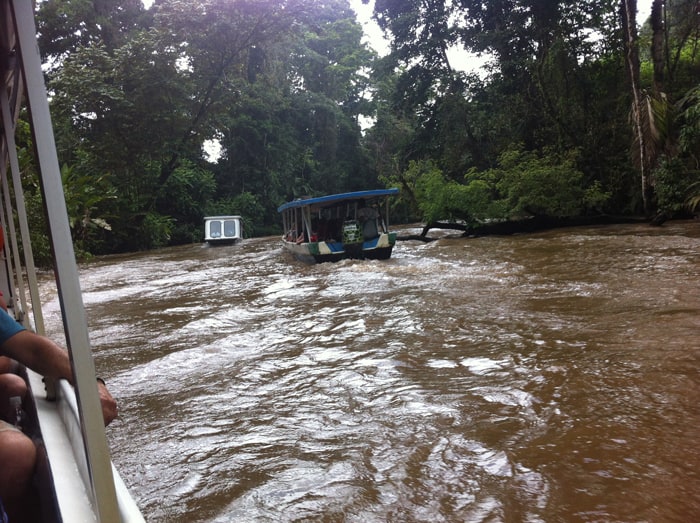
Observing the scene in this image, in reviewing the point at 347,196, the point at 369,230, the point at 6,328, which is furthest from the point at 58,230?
the point at 369,230

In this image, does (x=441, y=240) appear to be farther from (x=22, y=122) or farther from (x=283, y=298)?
(x=22, y=122)

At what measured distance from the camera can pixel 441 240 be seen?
17.6 metres

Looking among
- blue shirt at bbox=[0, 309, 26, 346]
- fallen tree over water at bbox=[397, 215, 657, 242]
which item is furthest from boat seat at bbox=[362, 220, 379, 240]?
blue shirt at bbox=[0, 309, 26, 346]

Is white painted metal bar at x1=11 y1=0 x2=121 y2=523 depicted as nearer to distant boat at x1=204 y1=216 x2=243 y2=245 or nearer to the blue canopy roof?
the blue canopy roof

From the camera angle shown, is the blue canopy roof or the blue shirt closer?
the blue shirt

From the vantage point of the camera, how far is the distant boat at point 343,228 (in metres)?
12.9

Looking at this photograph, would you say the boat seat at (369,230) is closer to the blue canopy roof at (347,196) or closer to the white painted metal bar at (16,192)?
the blue canopy roof at (347,196)

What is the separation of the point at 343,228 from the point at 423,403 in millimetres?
9364

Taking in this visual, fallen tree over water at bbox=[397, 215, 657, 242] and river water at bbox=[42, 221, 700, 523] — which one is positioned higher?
fallen tree over water at bbox=[397, 215, 657, 242]

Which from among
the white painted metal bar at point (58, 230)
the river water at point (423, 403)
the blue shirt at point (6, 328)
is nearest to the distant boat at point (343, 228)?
the river water at point (423, 403)

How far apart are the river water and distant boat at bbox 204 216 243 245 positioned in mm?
14465

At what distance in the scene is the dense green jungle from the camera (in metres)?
16.1

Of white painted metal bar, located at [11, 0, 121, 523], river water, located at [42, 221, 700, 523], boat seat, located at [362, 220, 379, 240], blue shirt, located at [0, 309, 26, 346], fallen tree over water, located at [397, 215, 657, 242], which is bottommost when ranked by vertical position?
river water, located at [42, 221, 700, 523]

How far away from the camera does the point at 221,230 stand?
75.0ft
